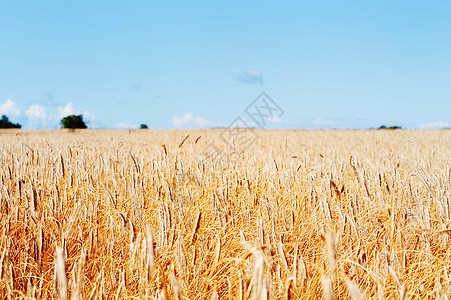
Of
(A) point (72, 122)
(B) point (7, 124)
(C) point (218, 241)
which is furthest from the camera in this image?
(A) point (72, 122)

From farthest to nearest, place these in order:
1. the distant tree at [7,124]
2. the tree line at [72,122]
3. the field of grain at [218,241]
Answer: the tree line at [72,122] → the distant tree at [7,124] → the field of grain at [218,241]

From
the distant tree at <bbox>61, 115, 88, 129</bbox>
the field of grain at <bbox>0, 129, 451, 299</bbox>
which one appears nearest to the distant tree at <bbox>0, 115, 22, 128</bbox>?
the distant tree at <bbox>61, 115, 88, 129</bbox>

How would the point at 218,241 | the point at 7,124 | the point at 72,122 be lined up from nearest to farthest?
the point at 218,241
the point at 7,124
the point at 72,122

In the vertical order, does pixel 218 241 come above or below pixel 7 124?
below

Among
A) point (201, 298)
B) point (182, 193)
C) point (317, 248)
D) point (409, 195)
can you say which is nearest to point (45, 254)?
point (201, 298)

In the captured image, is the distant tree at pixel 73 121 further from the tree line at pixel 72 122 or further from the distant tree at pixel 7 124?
the distant tree at pixel 7 124

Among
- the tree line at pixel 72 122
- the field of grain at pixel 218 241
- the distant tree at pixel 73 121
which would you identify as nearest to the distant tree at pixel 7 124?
the tree line at pixel 72 122

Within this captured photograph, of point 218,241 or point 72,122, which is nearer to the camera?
point 218,241

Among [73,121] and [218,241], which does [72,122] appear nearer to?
[73,121]

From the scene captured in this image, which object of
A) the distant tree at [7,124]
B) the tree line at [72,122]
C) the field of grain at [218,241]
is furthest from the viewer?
the tree line at [72,122]

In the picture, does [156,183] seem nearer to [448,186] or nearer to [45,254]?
[45,254]

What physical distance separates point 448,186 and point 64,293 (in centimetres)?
270

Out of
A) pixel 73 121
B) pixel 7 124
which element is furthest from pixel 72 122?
pixel 7 124

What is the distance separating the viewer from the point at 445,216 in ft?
7.28
